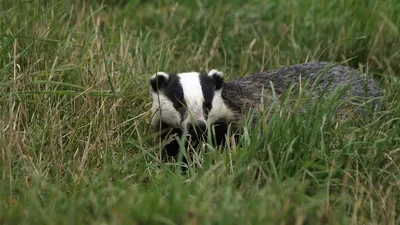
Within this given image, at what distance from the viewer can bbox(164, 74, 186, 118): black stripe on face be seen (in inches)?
210

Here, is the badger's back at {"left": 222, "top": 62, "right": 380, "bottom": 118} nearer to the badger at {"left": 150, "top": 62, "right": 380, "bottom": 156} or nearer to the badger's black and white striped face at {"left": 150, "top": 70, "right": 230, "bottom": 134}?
the badger at {"left": 150, "top": 62, "right": 380, "bottom": 156}

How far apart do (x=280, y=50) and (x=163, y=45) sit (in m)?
0.98

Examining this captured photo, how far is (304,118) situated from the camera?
4.71 metres

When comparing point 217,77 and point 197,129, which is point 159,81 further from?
point 197,129

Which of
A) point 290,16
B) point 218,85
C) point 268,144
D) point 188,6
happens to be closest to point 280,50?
point 290,16

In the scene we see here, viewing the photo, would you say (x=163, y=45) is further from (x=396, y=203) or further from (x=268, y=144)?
(x=396, y=203)

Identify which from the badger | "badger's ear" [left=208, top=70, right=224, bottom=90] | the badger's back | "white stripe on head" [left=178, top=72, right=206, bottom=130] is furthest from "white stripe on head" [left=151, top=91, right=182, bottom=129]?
the badger's back

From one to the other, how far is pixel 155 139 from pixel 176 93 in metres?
0.41

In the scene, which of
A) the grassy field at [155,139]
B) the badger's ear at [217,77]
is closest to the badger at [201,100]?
the badger's ear at [217,77]

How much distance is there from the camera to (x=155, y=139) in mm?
5641

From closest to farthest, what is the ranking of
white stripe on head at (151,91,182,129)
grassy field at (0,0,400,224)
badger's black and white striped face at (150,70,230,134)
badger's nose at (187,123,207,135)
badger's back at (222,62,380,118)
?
grassy field at (0,0,400,224) < badger's nose at (187,123,207,135) < badger's black and white striped face at (150,70,230,134) < white stripe on head at (151,91,182,129) < badger's back at (222,62,380,118)

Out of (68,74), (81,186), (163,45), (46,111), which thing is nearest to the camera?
(81,186)

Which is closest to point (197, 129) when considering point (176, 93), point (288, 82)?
Result: point (176, 93)

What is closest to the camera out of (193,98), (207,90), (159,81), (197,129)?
(197,129)
